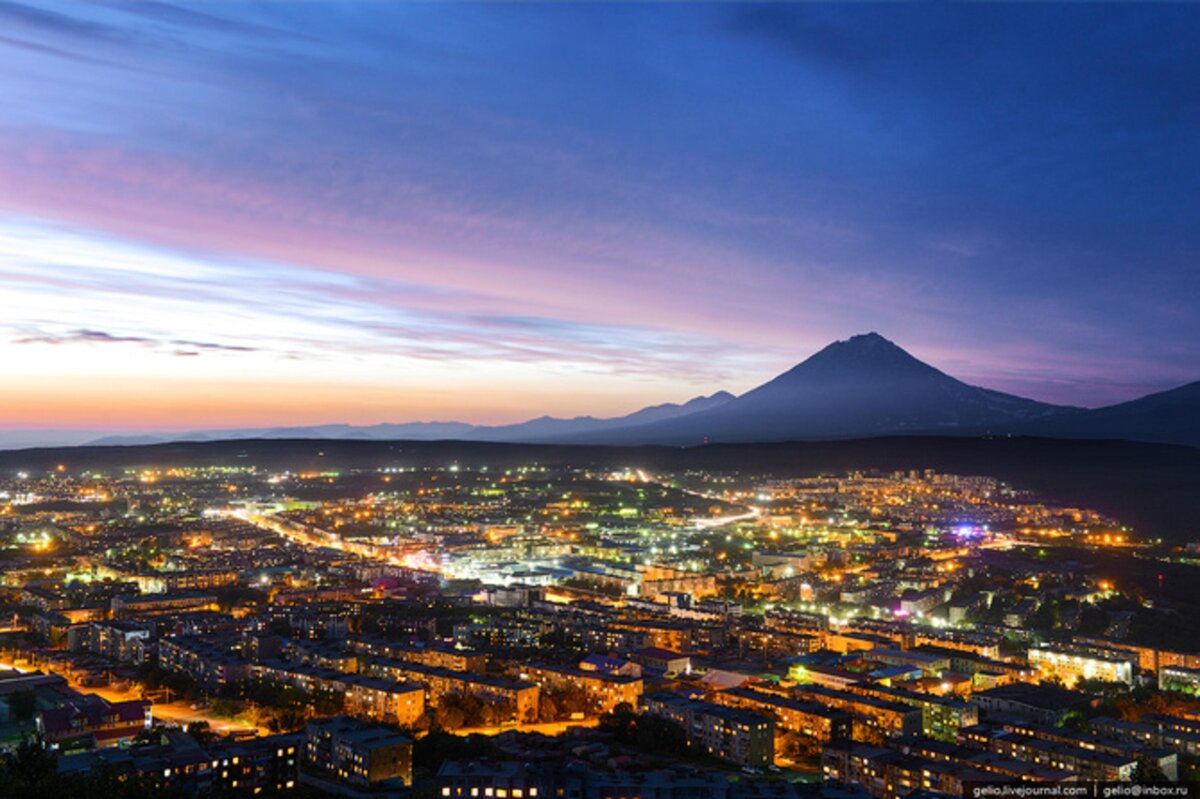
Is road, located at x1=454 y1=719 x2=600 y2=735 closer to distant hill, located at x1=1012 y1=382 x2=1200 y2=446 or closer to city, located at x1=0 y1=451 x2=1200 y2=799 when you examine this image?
city, located at x1=0 y1=451 x2=1200 y2=799

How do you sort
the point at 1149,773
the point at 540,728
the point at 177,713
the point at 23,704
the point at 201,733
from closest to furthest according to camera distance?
the point at 1149,773
the point at 201,733
the point at 23,704
the point at 540,728
the point at 177,713

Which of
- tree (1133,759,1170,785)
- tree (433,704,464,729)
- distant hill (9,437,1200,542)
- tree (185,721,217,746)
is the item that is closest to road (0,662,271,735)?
tree (185,721,217,746)

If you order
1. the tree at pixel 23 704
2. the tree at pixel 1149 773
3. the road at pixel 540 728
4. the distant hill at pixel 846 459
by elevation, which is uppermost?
the distant hill at pixel 846 459

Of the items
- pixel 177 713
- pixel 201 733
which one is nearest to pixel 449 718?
pixel 201 733

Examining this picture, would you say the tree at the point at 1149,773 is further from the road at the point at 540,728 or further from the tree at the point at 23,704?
the tree at the point at 23,704

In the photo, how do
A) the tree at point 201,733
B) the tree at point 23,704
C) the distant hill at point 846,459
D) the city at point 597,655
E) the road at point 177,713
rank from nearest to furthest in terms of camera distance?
the city at point 597,655
the tree at point 201,733
the tree at point 23,704
the road at point 177,713
the distant hill at point 846,459

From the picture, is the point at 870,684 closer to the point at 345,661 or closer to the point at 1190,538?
the point at 345,661

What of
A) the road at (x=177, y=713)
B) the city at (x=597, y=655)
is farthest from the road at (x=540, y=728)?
the road at (x=177, y=713)

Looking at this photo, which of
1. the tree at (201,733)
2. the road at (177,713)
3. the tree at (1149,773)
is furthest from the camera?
the road at (177,713)

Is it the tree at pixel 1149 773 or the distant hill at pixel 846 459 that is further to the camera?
the distant hill at pixel 846 459

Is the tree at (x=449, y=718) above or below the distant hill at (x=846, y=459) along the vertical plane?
below

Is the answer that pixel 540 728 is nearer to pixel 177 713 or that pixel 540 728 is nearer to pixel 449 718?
pixel 449 718

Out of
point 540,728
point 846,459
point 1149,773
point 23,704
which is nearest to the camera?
point 1149,773
